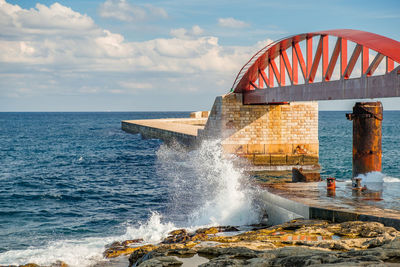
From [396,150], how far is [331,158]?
1104 cm

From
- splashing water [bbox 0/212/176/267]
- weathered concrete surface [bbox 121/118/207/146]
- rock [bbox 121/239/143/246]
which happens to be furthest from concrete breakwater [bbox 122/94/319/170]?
rock [bbox 121/239/143/246]

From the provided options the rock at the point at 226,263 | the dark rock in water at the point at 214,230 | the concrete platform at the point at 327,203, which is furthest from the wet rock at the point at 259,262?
the dark rock in water at the point at 214,230

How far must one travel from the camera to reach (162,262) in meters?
8.64

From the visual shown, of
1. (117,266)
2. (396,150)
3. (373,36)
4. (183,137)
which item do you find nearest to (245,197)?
(117,266)

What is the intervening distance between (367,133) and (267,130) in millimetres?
13385

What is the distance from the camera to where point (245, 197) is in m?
17.1

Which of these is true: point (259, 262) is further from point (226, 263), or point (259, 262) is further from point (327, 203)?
point (327, 203)

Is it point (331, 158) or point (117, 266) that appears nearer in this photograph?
point (117, 266)

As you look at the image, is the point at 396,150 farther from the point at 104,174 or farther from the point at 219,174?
the point at 104,174

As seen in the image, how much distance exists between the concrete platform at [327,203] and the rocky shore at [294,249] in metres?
0.49

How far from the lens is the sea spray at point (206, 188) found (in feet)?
54.3

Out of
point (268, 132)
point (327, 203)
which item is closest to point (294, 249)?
point (327, 203)

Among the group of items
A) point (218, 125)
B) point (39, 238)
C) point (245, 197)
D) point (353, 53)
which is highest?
point (353, 53)

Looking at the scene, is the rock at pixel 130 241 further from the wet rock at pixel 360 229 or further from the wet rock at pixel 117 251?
the wet rock at pixel 360 229
